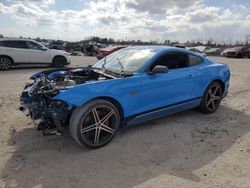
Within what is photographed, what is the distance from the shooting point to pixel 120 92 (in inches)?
154

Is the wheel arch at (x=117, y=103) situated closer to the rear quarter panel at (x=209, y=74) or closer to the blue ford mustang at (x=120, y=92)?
the blue ford mustang at (x=120, y=92)

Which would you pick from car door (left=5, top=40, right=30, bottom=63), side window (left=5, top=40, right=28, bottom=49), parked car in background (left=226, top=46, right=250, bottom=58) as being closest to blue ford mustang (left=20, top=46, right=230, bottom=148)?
car door (left=5, top=40, right=30, bottom=63)

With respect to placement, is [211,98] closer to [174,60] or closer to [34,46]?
[174,60]

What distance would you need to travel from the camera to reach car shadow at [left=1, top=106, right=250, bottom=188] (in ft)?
10.2

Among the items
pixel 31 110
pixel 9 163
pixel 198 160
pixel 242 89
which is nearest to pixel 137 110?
pixel 198 160

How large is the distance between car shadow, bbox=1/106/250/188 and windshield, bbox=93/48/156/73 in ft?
3.78

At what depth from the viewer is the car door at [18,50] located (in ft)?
39.2

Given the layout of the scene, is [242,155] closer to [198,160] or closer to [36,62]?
[198,160]

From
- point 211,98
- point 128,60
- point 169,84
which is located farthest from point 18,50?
point 211,98

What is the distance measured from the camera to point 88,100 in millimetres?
3602

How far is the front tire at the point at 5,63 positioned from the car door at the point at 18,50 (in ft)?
0.81

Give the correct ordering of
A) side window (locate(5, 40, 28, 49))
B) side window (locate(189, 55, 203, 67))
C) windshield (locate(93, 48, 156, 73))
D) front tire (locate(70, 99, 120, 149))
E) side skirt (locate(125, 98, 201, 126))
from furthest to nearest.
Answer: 1. side window (locate(5, 40, 28, 49))
2. side window (locate(189, 55, 203, 67))
3. windshield (locate(93, 48, 156, 73))
4. side skirt (locate(125, 98, 201, 126))
5. front tire (locate(70, 99, 120, 149))

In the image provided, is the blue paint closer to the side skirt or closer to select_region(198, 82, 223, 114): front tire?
the side skirt

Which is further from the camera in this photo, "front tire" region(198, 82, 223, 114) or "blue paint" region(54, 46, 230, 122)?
"front tire" region(198, 82, 223, 114)
